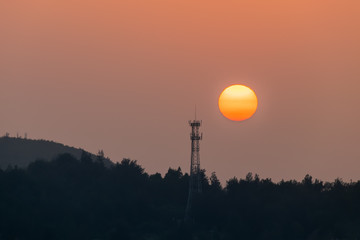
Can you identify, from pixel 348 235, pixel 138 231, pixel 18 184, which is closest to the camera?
pixel 348 235

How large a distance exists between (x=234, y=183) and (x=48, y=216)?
31367mm

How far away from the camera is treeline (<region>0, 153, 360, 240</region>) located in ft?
488

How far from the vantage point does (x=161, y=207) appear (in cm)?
16388

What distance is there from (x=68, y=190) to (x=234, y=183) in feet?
80.5

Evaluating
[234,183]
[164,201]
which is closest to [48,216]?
[164,201]

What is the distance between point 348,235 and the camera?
142750mm

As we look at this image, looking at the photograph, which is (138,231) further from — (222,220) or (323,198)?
(323,198)

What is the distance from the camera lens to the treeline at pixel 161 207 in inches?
5861

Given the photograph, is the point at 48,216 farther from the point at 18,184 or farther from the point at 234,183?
the point at 234,183

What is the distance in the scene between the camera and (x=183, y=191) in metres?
171

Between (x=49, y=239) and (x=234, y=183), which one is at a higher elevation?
(x=234, y=183)

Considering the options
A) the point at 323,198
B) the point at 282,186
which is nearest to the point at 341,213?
the point at 323,198

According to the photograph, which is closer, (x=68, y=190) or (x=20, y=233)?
(x=20, y=233)

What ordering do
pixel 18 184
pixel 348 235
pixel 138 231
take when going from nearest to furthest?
1. pixel 348 235
2. pixel 138 231
3. pixel 18 184
